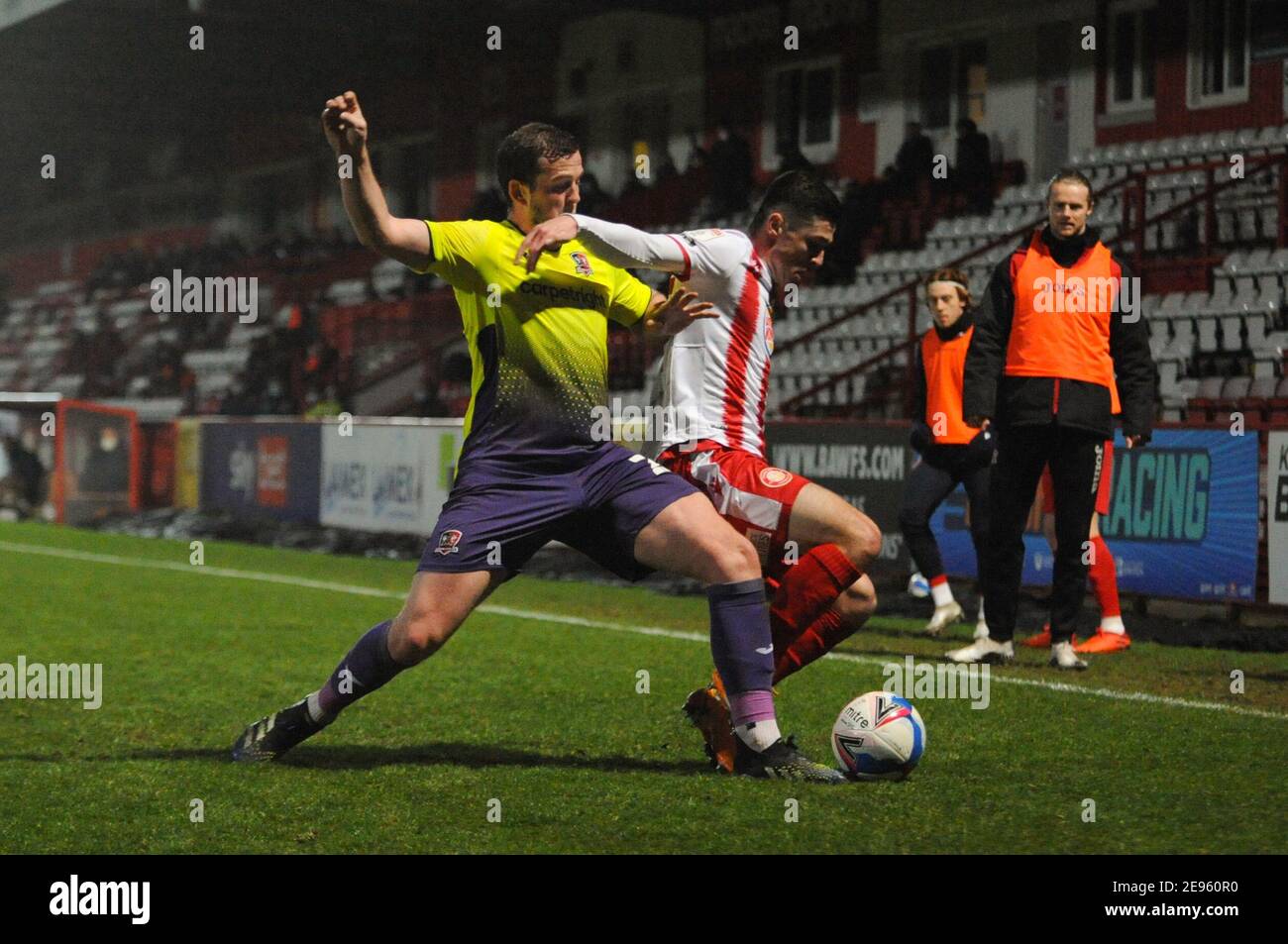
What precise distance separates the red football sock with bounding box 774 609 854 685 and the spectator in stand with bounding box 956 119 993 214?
1406 cm

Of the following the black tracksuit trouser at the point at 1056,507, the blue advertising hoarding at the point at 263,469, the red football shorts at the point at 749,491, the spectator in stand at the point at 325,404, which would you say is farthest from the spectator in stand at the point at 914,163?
the red football shorts at the point at 749,491

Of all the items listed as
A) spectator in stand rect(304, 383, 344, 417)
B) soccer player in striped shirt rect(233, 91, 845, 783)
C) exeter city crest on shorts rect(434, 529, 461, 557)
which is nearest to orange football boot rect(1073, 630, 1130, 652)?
soccer player in striped shirt rect(233, 91, 845, 783)

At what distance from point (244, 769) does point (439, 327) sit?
1984cm

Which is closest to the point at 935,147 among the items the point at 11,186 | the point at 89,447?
the point at 89,447

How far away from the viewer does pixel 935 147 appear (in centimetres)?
2138

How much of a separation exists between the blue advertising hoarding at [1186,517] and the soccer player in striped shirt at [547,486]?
19.3ft

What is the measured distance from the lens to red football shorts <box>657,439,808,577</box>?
554 cm

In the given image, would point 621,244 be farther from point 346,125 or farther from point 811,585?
point 811,585

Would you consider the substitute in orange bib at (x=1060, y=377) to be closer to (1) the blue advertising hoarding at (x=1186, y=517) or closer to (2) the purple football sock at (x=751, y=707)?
(1) the blue advertising hoarding at (x=1186, y=517)

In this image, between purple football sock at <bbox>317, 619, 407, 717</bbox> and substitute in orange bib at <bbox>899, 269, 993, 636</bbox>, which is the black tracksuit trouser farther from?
purple football sock at <bbox>317, 619, 407, 717</bbox>

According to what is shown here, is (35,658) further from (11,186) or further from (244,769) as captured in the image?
(11,186)

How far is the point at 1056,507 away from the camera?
26.7 ft

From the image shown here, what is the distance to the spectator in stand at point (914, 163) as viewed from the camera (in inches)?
790

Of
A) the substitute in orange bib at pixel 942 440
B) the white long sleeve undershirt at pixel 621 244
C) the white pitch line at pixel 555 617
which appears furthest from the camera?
the substitute in orange bib at pixel 942 440
